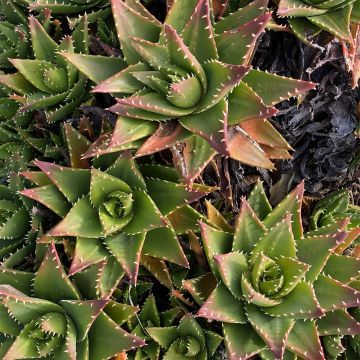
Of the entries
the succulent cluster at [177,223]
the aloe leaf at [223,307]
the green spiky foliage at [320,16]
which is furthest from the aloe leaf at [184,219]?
the green spiky foliage at [320,16]

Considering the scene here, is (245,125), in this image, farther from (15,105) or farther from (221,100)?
(15,105)

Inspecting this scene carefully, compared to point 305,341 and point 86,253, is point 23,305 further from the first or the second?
point 305,341

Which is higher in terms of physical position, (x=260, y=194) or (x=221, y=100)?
(x=221, y=100)

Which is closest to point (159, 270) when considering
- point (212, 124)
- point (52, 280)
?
point (52, 280)

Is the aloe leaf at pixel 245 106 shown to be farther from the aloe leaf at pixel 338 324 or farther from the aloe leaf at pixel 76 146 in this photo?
the aloe leaf at pixel 338 324

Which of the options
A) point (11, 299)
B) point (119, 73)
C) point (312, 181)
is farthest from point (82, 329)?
point (312, 181)
